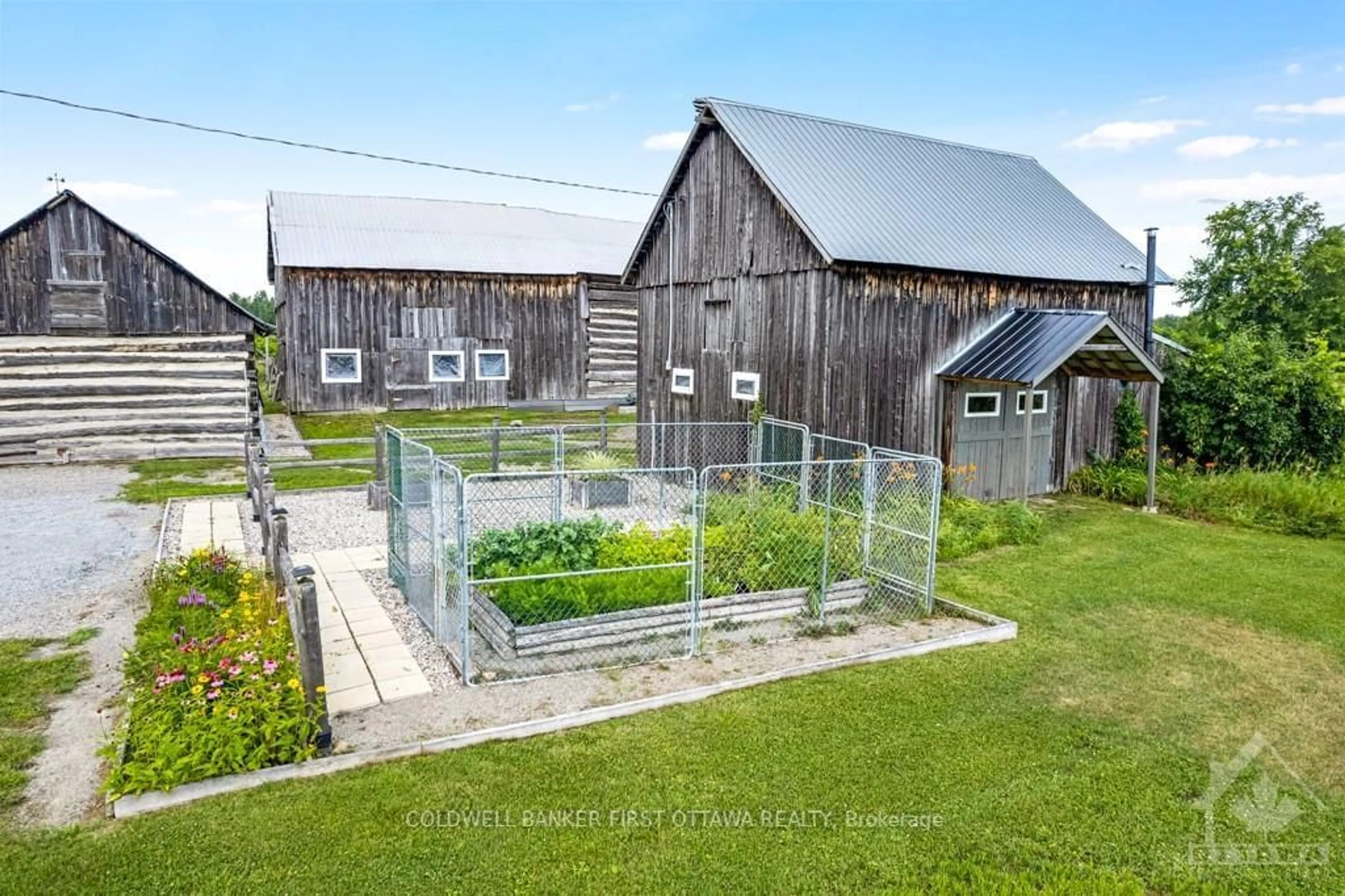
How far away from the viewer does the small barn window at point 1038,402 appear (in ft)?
46.0

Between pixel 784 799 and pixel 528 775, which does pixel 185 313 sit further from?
pixel 784 799

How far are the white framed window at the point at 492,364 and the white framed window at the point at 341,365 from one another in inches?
137

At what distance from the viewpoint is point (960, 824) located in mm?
4547

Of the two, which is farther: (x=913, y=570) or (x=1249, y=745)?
(x=913, y=570)

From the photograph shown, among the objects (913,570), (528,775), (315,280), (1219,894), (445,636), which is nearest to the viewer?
(1219,894)

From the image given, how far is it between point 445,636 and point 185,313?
537 inches

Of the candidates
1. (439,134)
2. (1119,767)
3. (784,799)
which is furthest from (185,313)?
(1119,767)

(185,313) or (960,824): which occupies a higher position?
(185,313)

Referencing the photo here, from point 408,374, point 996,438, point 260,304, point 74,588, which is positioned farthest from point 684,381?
point 260,304

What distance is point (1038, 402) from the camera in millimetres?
14273

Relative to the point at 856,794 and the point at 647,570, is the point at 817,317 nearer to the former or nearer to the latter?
the point at 647,570

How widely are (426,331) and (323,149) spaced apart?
6.91 metres

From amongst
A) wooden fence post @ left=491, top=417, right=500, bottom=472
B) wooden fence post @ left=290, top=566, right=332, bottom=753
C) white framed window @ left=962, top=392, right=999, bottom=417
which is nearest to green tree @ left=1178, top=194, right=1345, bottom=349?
white framed window @ left=962, top=392, right=999, bottom=417

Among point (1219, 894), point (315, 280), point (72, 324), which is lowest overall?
point (1219, 894)
